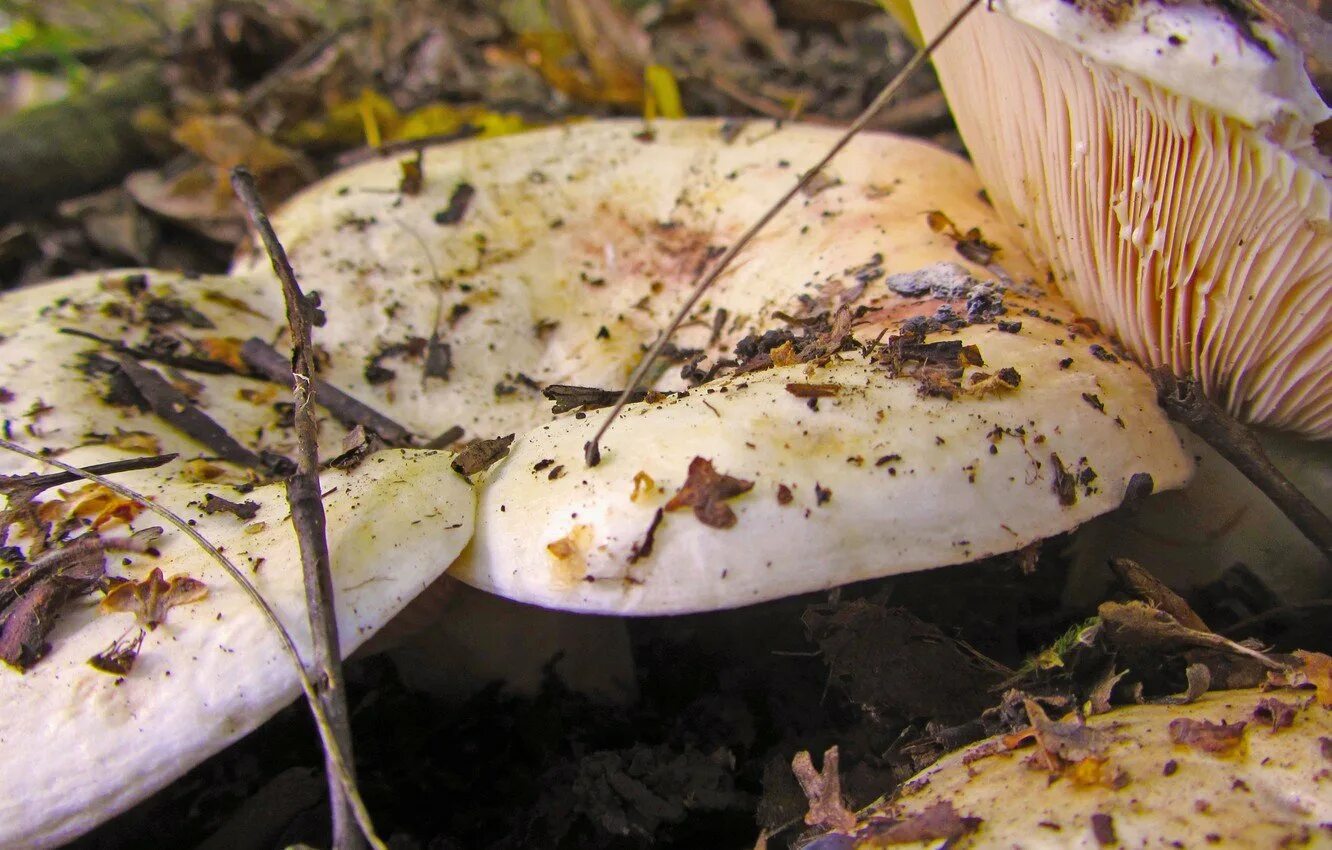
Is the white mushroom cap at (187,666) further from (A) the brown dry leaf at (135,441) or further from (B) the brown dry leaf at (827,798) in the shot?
(B) the brown dry leaf at (827,798)

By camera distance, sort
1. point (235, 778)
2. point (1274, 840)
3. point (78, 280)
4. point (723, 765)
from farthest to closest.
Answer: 1. point (78, 280)
2. point (235, 778)
3. point (723, 765)
4. point (1274, 840)

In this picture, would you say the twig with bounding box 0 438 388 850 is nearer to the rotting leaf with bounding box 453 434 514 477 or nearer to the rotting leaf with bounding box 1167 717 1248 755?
the rotting leaf with bounding box 453 434 514 477

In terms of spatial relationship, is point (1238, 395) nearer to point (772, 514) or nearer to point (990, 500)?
point (990, 500)

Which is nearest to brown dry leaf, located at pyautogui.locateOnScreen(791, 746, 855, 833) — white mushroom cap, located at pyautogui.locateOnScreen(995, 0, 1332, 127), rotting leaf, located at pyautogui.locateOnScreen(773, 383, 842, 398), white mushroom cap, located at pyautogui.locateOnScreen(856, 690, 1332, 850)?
white mushroom cap, located at pyautogui.locateOnScreen(856, 690, 1332, 850)

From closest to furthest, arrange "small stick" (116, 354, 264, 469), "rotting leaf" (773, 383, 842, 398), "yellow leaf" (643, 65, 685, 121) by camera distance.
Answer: "rotting leaf" (773, 383, 842, 398) → "small stick" (116, 354, 264, 469) → "yellow leaf" (643, 65, 685, 121)

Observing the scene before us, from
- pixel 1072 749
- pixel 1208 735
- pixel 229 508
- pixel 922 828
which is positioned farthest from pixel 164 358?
pixel 1208 735

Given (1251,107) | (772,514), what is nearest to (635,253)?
(772,514)

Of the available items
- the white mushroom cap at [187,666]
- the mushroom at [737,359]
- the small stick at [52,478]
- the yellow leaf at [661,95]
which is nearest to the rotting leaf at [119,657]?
the white mushroom cap at [187,666]
